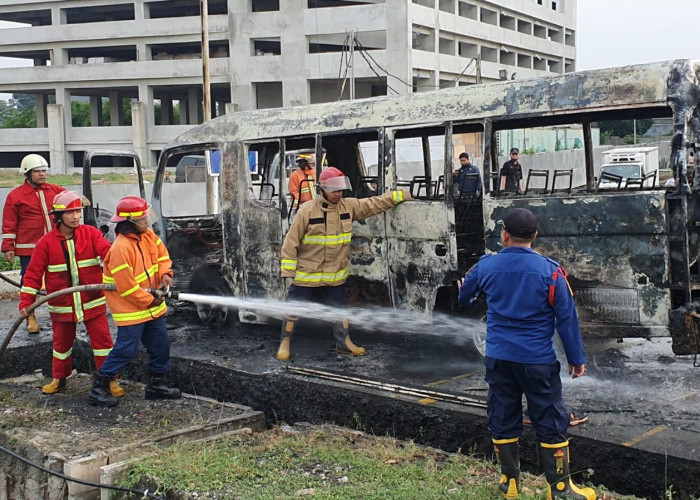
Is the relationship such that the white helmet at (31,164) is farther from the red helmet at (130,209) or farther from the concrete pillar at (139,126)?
the concrete pillar at (139,126)

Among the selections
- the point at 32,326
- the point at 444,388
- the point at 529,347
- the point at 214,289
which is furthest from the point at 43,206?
the point at 529,347

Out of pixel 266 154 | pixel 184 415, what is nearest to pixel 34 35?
pixel 266 154

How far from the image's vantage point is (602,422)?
5.37 meters

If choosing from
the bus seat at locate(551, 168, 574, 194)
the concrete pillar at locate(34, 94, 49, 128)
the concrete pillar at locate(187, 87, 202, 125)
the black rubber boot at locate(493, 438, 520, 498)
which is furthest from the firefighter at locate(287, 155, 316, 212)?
the concrete pillar at locate(34, 94, 49, 128)

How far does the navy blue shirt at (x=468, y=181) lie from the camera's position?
7.52 metres

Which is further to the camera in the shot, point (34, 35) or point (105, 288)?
point (34, 35)

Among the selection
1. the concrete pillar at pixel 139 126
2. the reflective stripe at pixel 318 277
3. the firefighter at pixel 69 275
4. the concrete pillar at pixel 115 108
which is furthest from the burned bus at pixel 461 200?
the concrete pillar at pixel 115 108

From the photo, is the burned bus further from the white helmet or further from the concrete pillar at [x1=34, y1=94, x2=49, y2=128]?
the concrete pillar at [x1=34, y1=94, x2=49, y2=128]

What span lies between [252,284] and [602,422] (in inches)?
178

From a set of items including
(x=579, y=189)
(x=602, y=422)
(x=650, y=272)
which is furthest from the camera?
(x=579, y=189)

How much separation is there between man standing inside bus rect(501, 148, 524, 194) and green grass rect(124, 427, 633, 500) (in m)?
2.75

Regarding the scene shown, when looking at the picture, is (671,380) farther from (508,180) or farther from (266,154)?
(266,154)

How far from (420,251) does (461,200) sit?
63cm

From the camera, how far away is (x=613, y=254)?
6301 millimetres
